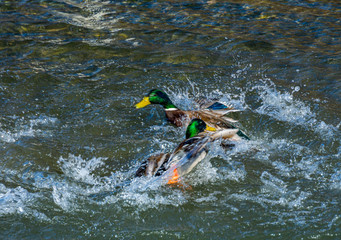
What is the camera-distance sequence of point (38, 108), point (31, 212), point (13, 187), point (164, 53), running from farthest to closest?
1. point (164, 53)
2. point (38, 108)
3. point (13, 187)
4. point (31, 212)

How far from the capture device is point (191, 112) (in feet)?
18.1

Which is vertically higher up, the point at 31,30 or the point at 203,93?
the point at 31,30

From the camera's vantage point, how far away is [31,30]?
8094 millimetres

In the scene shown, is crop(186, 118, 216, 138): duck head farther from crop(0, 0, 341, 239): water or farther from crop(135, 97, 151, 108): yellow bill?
crop(135, 97, 151, 108): yellow bill

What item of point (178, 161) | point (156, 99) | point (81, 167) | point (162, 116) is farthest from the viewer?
point (162, 116)

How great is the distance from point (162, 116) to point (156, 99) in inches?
10.7

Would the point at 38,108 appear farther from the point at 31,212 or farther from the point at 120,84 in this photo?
the point at 31,212

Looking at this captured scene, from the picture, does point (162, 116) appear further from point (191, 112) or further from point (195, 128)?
point (195, 128)

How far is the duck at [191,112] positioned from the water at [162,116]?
0.53 ft

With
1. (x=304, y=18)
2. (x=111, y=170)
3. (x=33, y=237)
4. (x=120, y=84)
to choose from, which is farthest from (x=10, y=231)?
(x=304, y=18)

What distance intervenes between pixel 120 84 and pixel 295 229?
11.8 feet

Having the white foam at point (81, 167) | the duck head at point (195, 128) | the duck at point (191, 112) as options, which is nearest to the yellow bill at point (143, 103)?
the duck at point (191, 112)

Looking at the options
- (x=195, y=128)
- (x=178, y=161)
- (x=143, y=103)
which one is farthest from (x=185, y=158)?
(x=143, y=103)

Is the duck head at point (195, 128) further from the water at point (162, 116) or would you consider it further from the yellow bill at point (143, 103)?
the yellow bill at point (143, 103)
